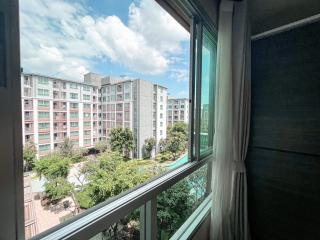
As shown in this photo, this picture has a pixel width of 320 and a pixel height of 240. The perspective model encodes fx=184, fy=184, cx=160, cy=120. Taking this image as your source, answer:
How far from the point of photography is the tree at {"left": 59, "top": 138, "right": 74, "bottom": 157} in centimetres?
69

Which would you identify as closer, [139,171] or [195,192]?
[139,171]

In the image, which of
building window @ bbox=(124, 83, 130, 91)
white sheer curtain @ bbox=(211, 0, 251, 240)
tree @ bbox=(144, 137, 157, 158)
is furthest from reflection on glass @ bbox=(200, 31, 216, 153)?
building window @ bbox=(124, 83, 130, 91)

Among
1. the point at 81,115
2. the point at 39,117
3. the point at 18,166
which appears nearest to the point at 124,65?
the point at 81,115

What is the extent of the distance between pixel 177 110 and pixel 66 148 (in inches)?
39.5

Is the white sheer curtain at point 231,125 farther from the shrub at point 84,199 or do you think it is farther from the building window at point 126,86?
the shrub at point 84,199

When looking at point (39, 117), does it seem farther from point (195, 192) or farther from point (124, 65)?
point (195, 192)

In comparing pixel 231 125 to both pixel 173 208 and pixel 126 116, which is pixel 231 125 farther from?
pixel 126 116

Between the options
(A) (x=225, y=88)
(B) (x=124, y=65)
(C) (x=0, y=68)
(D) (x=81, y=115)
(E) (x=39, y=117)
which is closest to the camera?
(C) (x=0, y=68)

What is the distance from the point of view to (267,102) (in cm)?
184

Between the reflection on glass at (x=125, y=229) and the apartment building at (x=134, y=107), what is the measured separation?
336 mm

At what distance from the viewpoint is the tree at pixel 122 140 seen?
0.93 meters

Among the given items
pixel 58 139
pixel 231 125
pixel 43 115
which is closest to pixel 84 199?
pixel 58 139

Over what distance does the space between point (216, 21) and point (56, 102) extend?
1.68 m

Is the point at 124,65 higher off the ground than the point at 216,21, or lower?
lower
